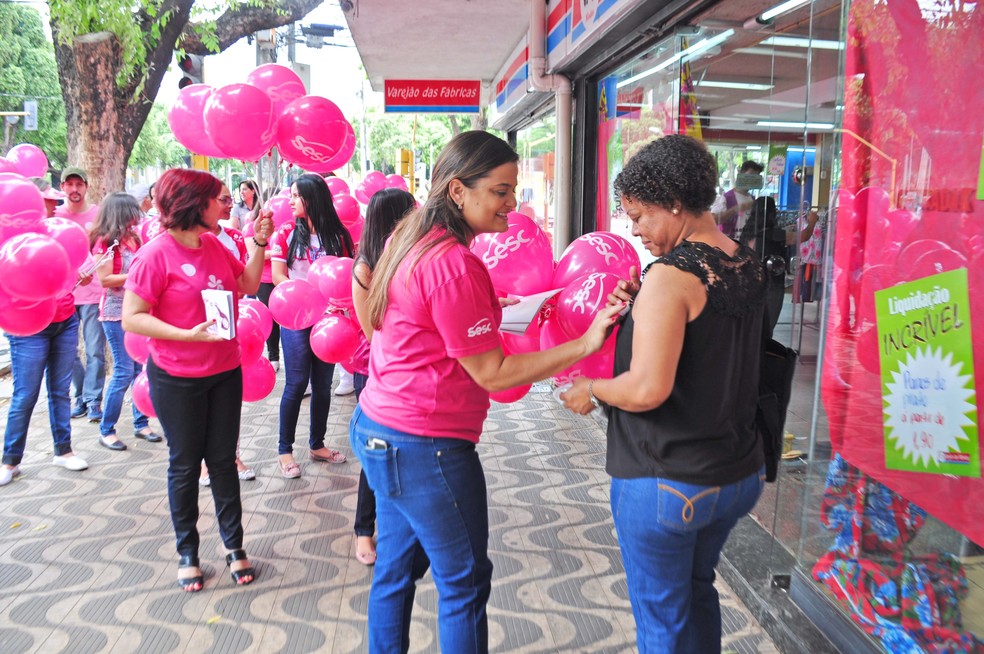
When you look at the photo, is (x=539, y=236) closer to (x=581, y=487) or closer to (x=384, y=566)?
(x=384, y=566)

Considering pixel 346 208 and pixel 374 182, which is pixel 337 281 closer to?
pixel 346 208

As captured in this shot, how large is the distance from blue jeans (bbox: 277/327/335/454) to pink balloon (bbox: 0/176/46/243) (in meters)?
1.38

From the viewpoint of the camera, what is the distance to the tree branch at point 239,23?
8469 millimetres

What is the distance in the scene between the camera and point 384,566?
2.21m

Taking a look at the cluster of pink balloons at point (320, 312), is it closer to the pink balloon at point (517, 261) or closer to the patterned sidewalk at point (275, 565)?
the patterned sidewalk at point (275, 565)

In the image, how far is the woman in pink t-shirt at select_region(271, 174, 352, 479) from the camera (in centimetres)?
420

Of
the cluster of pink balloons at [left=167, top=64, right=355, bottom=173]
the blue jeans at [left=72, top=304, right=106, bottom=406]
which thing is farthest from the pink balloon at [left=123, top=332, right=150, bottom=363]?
the blue jeans at [left=72, top=304, right=106, bottom=406]

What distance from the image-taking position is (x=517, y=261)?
2.56 meters

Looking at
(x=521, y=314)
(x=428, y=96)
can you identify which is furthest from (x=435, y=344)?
(x=428, y=96)

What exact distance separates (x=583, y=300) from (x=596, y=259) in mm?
231

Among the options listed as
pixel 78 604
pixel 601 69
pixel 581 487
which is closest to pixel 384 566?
pixel 78 604

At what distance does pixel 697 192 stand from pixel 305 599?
2.39 metres

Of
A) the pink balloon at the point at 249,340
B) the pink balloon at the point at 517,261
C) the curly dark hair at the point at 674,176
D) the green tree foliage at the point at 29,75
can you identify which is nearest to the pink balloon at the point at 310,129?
the pink balloon at the point at 249,340

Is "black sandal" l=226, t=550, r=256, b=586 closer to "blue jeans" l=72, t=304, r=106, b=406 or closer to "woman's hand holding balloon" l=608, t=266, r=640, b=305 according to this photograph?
"woman's hand holding balloon" l=608, t=266, r=640, b=305
